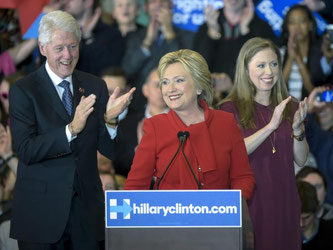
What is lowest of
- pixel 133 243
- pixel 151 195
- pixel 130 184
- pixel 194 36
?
pixel 133 243

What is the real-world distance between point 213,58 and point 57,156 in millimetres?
2671

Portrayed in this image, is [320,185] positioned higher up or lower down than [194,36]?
lower down

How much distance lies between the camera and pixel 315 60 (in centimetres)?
546

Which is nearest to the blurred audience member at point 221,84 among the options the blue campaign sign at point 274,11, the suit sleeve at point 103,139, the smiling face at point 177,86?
the blue campaign sign at point 274,11

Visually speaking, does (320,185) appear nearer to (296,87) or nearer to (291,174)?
(296,87)

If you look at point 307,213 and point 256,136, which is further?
point 307,213

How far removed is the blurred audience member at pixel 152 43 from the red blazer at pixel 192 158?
8.98 ft

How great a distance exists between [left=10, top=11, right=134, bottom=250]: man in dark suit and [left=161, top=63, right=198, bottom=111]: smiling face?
1.05 ft

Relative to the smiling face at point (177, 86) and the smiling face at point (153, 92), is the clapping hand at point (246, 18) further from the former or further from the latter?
the smiling face at point (177, 86)

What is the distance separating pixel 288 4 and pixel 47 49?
288 centimetres

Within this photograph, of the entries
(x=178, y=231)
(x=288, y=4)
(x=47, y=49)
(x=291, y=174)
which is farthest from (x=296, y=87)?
(x=178, y=231)

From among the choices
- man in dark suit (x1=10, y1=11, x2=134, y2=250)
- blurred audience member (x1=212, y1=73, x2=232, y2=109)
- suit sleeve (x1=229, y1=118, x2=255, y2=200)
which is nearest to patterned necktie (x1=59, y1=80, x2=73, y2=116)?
man in dark suit (x1=10, y1=11, x2=134, y2=250)

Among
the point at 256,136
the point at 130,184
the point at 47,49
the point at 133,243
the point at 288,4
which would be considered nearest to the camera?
the point at 133,243

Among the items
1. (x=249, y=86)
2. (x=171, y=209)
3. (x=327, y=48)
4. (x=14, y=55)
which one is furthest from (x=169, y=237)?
(x=14, y=55)
